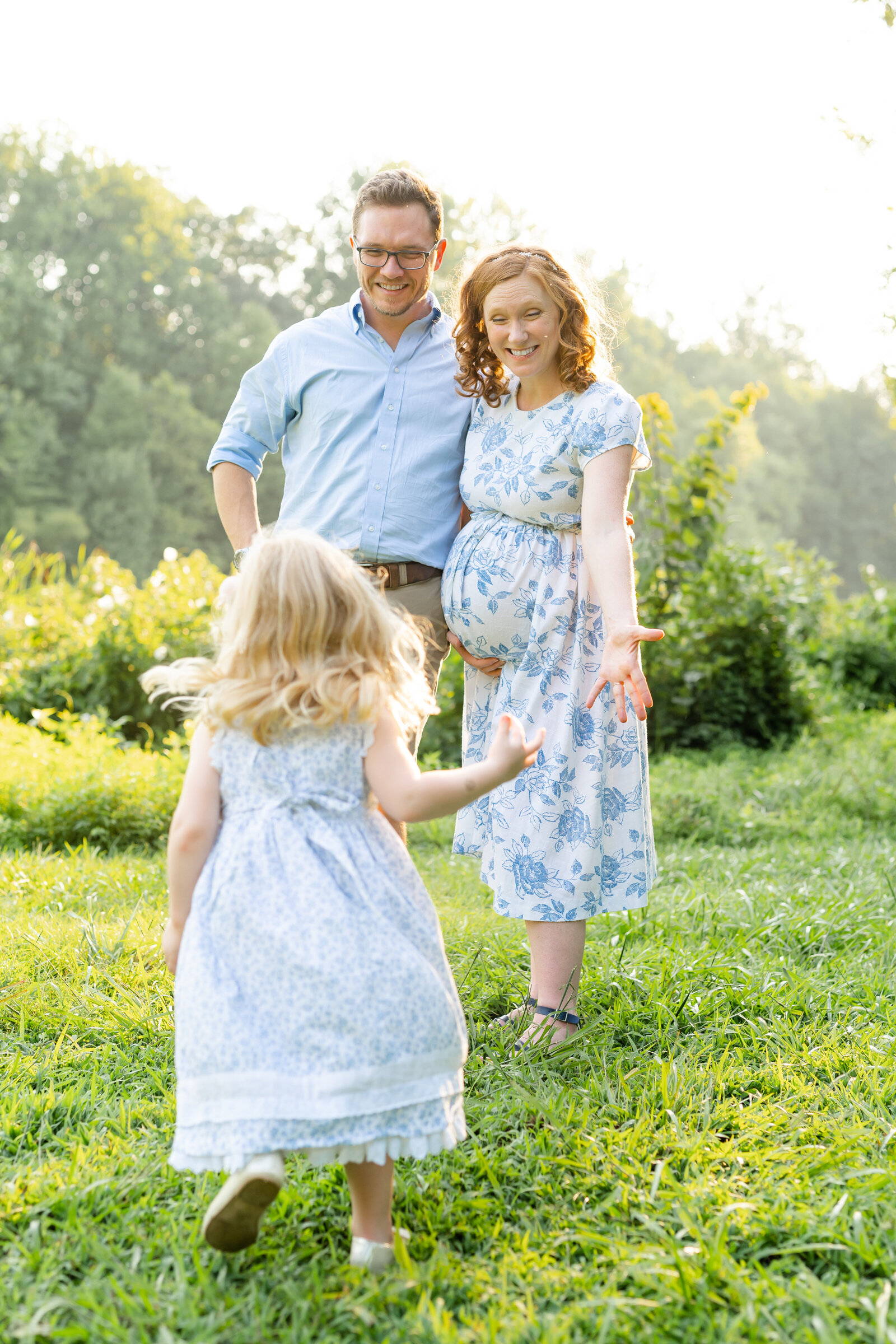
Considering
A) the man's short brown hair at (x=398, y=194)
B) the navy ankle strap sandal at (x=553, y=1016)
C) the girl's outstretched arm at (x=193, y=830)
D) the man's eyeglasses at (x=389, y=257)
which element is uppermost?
the man's short brown hair at (x=398, y=194)

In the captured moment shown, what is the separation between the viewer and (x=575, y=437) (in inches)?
99.8

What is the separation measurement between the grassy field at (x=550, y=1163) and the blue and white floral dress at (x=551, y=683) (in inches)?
15.1

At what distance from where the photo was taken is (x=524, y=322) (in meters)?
2.54

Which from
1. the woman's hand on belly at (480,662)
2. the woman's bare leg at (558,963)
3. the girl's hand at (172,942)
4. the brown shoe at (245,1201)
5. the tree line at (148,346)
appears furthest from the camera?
the tree line at (148,346)

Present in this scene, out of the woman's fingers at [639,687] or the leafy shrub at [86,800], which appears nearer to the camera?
the woman's fingers at [639,687]

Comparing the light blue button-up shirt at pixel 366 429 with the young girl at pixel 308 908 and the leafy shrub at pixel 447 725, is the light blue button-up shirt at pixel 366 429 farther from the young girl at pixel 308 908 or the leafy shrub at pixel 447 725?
the leafy shrub at pixel 447 725

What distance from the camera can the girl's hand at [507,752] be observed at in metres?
1.72

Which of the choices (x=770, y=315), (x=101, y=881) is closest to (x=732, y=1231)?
(x=101, y=881)

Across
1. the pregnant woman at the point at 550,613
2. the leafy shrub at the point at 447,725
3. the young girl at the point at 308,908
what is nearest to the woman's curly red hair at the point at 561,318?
the pregnant woman at the point at 550,613

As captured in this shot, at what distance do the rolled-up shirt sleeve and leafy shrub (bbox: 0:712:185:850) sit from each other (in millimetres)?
2238

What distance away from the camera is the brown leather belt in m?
2.74

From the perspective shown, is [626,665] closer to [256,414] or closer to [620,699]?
[620,699]

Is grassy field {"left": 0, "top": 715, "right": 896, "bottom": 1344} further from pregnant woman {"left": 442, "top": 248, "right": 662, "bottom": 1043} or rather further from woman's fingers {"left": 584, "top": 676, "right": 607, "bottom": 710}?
woman's fingers {"left": 584, "top": 676, "right": 607, "bottom": 710}

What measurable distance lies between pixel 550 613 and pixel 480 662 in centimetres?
27
